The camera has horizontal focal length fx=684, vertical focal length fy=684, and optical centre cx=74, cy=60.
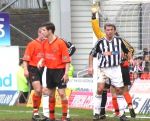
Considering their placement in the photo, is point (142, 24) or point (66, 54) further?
point (142, 24)

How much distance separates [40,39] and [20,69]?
696 cm

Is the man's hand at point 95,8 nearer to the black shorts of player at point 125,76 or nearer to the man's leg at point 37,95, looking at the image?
the black shorts of player at point 125,76

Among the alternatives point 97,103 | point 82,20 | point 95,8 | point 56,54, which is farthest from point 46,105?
point 82,20

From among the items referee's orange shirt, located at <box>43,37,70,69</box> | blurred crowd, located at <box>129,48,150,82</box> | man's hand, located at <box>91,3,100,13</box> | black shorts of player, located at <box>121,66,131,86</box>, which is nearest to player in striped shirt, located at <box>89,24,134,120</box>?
black shorts of player, located at <box>121,66,131,86</box>

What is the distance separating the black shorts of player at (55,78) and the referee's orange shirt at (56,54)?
0.09 metres

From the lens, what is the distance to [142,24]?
19.9 meters

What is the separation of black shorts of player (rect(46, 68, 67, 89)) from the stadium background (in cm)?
374

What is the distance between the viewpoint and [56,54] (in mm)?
13969

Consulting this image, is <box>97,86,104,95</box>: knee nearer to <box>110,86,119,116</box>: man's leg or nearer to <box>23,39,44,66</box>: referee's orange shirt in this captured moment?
<box>110,86,119,116</box>: man's leg

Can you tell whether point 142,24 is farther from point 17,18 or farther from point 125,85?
point 17,18

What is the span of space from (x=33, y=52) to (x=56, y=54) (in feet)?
5.28

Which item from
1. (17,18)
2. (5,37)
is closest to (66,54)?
(5,37)

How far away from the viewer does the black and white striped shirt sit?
47.6ft

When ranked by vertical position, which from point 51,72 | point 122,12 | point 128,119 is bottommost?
point 128,119
